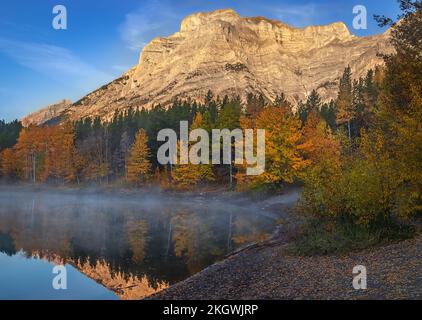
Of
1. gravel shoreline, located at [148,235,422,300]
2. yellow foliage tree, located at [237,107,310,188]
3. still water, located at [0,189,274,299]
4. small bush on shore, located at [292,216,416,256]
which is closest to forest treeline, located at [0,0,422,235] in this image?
yellow foliage tree, located at [237,107,310,188]

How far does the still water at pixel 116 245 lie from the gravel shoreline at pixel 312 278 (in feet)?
10.7

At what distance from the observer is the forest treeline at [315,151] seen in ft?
59.7

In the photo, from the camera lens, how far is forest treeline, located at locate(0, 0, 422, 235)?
716 inches

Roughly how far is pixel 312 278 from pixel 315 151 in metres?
39.1

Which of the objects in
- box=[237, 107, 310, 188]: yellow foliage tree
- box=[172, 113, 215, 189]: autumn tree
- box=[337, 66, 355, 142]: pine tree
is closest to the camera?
box=[237, 107, 310, 188]: yellow foliage tree

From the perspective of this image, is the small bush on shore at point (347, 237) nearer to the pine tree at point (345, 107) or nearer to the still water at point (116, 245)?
the still water at point (116, 245)

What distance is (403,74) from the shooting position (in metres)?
21.7

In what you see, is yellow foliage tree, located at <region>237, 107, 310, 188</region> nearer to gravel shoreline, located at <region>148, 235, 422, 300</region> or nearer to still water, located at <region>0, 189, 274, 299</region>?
still water, located at <region>0, 189, 274, 299</region>

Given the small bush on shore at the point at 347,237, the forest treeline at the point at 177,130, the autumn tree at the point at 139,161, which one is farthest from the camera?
the autumn tree at the point at 139,161

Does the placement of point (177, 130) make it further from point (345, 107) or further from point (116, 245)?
point (116, 245)

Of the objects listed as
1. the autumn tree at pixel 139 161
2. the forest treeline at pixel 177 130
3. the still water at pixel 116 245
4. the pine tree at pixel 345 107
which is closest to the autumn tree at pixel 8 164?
the forest treeline at pixel 177 130

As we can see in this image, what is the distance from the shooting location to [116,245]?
96.4 feet

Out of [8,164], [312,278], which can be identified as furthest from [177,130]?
[312,278]

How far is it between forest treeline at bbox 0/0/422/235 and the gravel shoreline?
287cm
